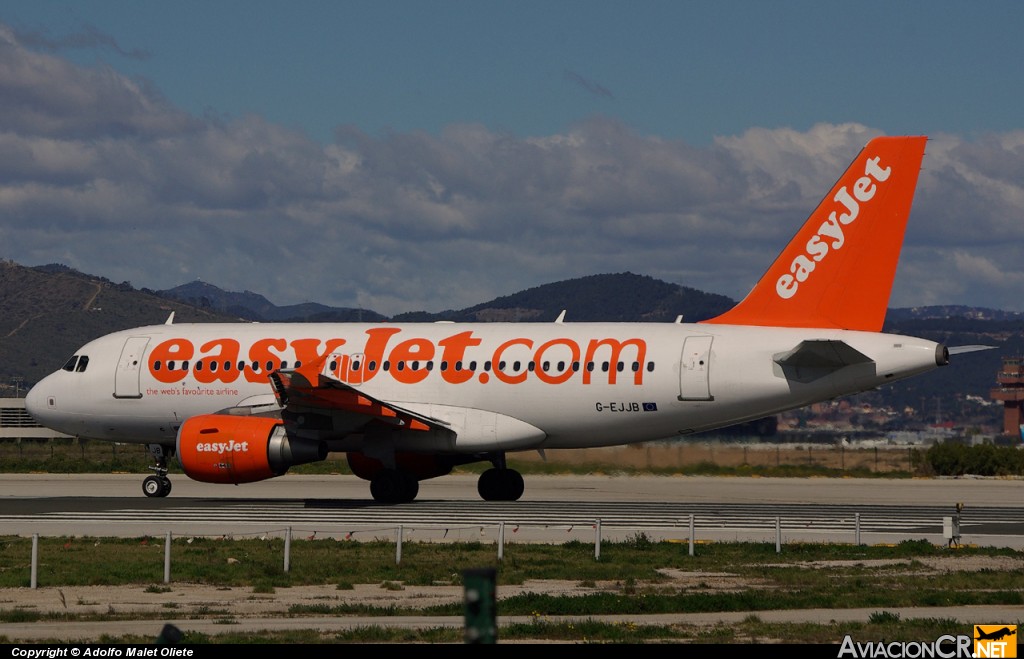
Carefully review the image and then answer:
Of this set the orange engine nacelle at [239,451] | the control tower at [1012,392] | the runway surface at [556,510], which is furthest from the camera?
the control tower at [1012,392]

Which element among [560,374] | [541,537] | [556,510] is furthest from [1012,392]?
[541,537]

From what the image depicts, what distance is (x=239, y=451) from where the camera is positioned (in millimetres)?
38594

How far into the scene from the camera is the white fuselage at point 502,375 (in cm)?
3856

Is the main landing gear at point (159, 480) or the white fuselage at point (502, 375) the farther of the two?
the main landing gear at point (159, 480)

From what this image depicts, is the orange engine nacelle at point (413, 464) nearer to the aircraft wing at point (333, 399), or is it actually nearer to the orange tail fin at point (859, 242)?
the aircraft wing at point (333, 399)

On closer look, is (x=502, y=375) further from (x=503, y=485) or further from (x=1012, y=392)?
(x=1012, y=392)

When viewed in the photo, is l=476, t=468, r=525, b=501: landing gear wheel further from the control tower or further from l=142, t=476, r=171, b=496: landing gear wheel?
the control tower

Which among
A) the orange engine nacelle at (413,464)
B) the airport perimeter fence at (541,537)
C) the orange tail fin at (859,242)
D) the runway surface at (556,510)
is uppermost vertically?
the orange tail fin at (859,242)

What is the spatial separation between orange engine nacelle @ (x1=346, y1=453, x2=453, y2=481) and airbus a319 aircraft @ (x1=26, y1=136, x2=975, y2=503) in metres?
0.04

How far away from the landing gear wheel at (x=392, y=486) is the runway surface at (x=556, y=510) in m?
0.33

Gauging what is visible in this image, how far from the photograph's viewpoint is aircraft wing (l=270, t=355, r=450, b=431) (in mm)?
37938

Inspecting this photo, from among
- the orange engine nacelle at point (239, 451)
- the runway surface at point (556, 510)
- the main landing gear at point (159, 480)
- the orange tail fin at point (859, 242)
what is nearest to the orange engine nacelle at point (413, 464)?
the runway surface at point (556, 510)

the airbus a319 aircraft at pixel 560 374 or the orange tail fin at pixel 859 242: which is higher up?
the orange tail fin at pixel 859 242

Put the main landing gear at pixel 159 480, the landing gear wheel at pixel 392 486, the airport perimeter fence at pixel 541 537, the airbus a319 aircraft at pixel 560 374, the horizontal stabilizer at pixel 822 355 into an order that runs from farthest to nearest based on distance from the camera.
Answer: the main landing gear at pixel 159 480
the landing gear wheel at pixel 392 486
the airbus a319 aircraft at pixel 560 374
the horizontal stabilizer at pixel 822 355
the airport perimeter fence at pixel 541 537
